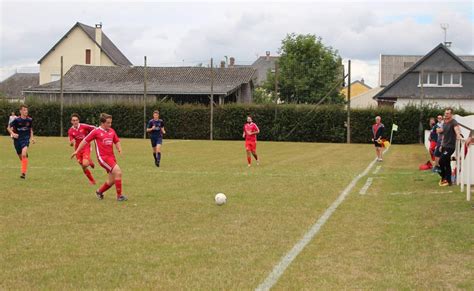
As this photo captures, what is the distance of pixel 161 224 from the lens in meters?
9.20

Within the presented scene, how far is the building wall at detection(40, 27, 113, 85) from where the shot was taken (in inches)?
2822

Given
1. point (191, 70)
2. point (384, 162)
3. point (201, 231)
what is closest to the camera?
point (201, 231)

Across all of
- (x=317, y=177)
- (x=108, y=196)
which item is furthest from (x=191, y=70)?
(x=108, y=196)

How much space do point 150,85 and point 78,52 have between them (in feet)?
70.9

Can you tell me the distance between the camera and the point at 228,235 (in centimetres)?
836

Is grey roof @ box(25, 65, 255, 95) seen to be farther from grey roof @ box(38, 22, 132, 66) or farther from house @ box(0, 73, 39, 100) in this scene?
house @ box(0, 73, 39, 100)

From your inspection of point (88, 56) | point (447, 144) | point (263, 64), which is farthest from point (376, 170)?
point (263, 64)

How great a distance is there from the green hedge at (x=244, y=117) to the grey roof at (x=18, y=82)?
1449 inches

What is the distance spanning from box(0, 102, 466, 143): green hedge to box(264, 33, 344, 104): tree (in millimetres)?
23198

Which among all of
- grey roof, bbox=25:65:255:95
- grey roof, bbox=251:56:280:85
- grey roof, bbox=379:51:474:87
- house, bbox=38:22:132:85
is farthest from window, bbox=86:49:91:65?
grey roof, bbox=251:56:280:85

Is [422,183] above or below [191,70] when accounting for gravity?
below

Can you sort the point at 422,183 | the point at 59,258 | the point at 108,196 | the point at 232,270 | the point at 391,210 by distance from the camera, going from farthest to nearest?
the point at 422,183 < the point at 108,196 < the point at 391,210 < the point at 59,258 < the point at 232,270

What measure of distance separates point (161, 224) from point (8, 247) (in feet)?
7.78

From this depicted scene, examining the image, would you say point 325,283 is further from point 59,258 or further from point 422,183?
point 422,183
